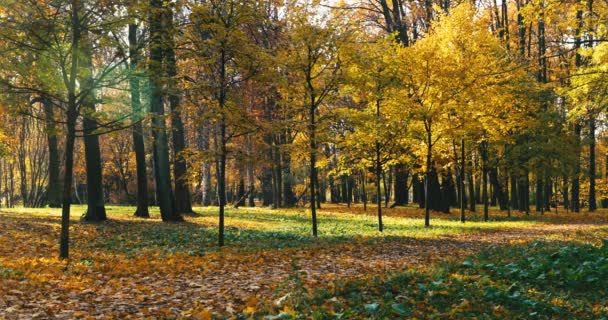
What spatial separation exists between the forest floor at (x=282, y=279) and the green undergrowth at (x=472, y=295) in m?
0.02

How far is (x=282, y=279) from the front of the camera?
782cm

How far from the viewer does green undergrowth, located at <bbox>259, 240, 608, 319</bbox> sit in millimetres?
5402

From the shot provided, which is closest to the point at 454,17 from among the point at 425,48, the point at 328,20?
the point at 425,48

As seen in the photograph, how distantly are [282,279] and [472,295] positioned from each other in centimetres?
304

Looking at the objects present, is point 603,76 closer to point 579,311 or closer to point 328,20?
point 328,20

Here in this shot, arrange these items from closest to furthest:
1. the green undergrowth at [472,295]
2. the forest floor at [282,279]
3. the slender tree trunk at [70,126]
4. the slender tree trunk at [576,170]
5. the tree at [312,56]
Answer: the green undergrowth at [472,295] < the forest floor at [282,279] < the slender tree trunk at [70,126] < the tree at [312,56] < the slender tree trunk at [576,170]

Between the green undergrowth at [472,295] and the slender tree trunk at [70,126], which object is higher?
the slender tree trunk at [70,126]

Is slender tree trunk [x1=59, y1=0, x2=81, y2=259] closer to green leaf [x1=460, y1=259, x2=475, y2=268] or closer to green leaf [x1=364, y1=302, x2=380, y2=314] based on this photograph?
green leaf [x1=364, y1=302, x2=380, y2=314]

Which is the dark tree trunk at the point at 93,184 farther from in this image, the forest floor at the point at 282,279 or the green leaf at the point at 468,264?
the green leaf at the point at 468,264

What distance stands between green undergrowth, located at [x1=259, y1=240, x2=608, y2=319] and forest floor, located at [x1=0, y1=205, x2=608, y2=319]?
0.02m

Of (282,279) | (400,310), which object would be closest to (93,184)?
(282,279)

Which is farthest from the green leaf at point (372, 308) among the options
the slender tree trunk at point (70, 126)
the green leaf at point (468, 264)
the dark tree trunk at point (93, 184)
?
the dark tree trunk at point (93, 184)

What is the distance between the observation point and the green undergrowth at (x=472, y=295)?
17.7ft

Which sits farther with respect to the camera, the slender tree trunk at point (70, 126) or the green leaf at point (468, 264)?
the slender tree trunk at point (70, 126)
